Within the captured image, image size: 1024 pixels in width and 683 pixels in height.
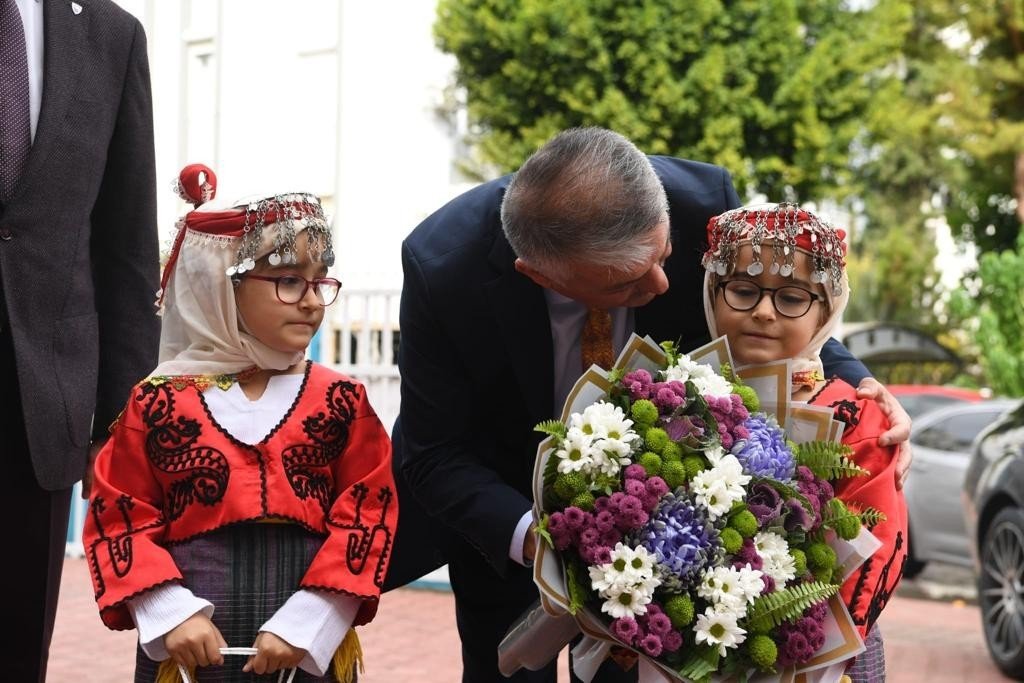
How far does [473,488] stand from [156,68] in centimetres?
1145

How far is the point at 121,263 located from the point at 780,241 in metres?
1.62

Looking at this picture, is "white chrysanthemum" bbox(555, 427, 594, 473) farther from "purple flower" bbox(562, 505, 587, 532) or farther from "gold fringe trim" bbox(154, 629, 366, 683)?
"gold fringe trim" bbox(154, 629, 366, 683)

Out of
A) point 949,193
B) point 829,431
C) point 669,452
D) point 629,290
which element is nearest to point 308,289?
point 629,290

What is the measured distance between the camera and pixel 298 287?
3.36m

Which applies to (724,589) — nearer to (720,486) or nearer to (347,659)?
(720,486)

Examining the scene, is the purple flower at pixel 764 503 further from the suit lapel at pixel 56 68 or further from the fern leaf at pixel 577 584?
the suit lapel at pixel 56 68

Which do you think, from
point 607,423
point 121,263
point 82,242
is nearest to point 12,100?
point 82,242

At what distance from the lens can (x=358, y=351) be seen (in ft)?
32.9

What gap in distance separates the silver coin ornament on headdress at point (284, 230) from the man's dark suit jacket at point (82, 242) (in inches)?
13.5

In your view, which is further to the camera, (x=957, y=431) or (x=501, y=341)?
(x=957, y=431)

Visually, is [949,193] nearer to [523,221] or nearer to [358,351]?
[358,351]

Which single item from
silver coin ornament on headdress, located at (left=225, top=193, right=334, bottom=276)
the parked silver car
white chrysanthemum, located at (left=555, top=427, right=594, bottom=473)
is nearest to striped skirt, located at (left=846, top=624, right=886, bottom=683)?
white chrysanthemum, located at (left=555, top=427, right=594, bottom=473)

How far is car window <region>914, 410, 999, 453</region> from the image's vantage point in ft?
40.2

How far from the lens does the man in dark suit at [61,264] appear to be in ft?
10.5
